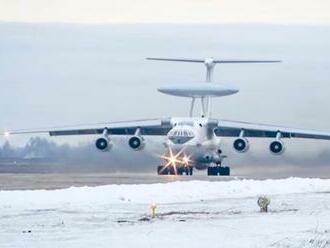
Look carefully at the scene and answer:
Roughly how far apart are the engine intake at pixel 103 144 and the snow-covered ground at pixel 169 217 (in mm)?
22216

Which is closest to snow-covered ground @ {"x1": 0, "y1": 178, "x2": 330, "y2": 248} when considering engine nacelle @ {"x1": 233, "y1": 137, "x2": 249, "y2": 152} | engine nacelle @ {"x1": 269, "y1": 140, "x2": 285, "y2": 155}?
engine nacelle @ {"x1": 269, "y1": 140, "x2": 285, "y2": 155}

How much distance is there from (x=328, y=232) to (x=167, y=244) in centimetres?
424

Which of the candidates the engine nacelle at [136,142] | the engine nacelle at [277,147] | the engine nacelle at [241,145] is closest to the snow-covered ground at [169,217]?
the engine nacelle at [277,147]

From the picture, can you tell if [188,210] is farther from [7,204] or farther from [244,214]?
[7,204]

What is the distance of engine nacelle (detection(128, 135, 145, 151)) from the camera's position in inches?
2322

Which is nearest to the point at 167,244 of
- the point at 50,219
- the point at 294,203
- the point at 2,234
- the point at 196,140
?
the point at 2,234

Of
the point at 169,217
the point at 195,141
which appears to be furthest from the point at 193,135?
the point at 169,217

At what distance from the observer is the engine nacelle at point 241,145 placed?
2343 inches

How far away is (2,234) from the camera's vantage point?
20094mm

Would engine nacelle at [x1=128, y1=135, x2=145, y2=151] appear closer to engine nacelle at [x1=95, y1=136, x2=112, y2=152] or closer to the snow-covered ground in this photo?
engine nacelle at [x1=95, y1=136, x2=112, y2=152]

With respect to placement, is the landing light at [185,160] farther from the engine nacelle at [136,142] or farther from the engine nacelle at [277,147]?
the engine nacelle at [277,147]

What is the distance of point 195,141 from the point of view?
57.7m

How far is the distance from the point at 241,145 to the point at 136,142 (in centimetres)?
645

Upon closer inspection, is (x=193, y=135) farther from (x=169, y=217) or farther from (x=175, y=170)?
(x=169, y=217)
